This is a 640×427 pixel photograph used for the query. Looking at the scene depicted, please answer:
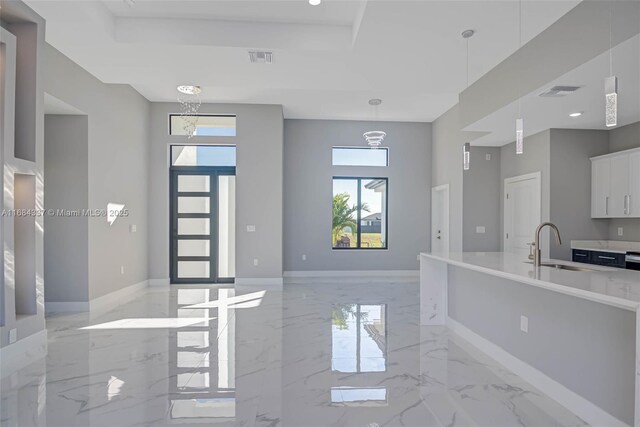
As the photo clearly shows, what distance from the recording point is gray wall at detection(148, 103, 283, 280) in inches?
279

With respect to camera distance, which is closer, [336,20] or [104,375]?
[104,375]

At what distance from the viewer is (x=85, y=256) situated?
5.00m

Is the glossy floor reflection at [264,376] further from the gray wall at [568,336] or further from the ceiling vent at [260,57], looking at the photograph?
the ceiling vent at [260,57]

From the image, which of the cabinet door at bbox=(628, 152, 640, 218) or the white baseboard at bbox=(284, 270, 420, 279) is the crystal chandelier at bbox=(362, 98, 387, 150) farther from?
the cabinet door at bbox=(628, 152, 640, 218)

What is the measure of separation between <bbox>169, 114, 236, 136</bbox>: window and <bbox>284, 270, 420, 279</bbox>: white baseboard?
3.29 m

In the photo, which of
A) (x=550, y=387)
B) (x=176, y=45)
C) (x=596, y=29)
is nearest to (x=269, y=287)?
(x=176, y=45)

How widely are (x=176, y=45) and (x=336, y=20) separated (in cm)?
180

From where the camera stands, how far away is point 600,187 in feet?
17.9

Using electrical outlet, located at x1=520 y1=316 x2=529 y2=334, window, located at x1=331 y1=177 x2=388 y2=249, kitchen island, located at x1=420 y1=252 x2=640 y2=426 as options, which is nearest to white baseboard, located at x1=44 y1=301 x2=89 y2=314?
kitchen island, located at x1=420 y1=252 x2=640 y2=426

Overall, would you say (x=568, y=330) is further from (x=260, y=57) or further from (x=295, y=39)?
(x=260, y=57)

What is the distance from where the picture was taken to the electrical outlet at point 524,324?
118 inches

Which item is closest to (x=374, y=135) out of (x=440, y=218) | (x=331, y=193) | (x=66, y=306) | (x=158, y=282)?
(x=331, y=193)

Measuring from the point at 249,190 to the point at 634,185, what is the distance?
601 cm

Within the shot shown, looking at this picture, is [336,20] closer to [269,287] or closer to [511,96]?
[511,96]
